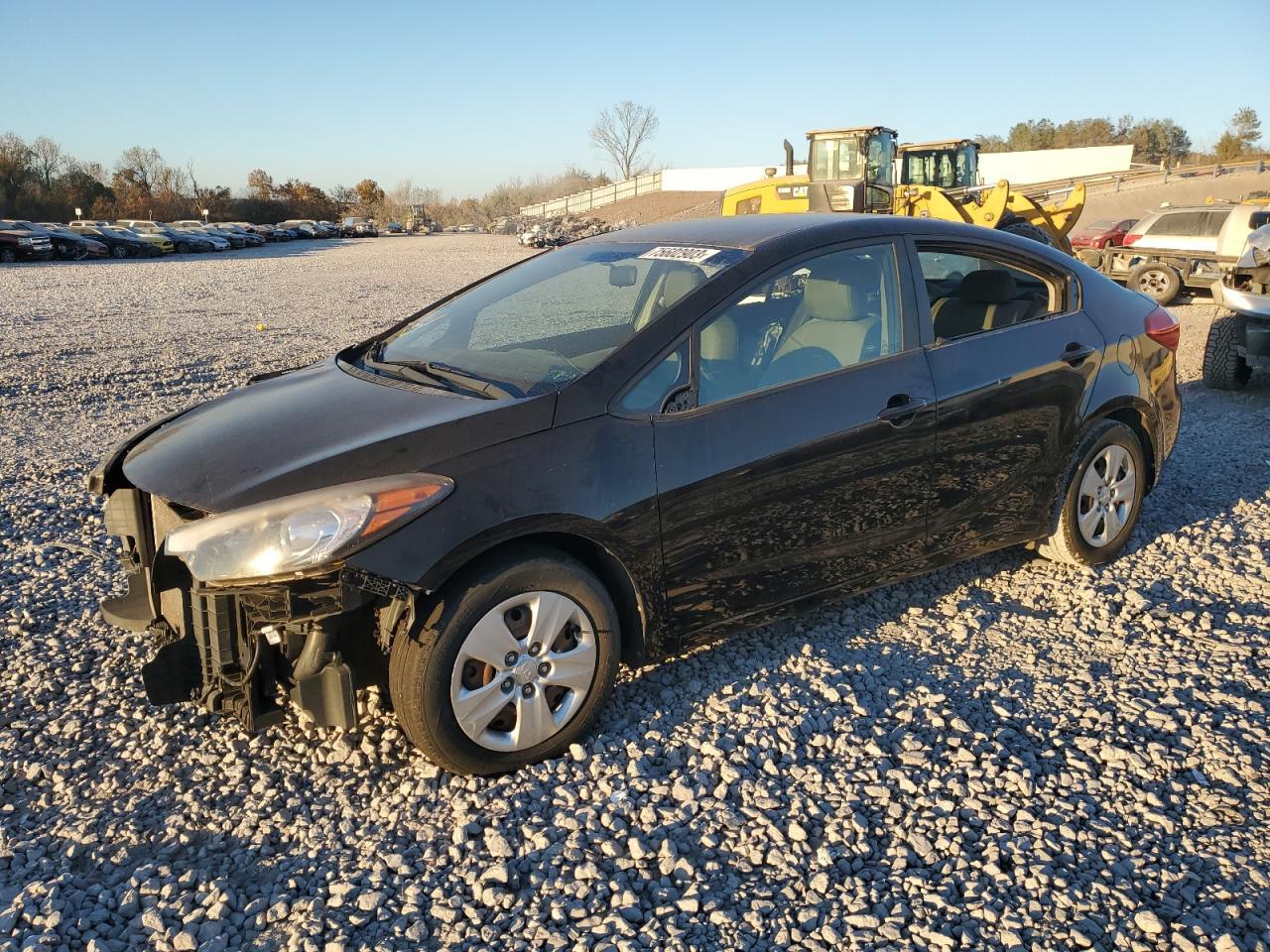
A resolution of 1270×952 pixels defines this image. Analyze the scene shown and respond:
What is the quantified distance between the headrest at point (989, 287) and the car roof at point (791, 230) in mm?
179

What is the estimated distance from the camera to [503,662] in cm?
304

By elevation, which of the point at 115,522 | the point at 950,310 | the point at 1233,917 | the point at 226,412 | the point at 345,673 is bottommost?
the point at 1233,917

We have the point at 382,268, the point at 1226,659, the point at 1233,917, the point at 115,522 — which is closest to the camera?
the point at 1233,917

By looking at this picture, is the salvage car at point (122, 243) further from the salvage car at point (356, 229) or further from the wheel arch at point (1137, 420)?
the wheel arch at point (1137, 420)

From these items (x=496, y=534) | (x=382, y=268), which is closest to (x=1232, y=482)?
(x=496, y=534)

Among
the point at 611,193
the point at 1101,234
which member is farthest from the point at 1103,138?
the point at 1101,234

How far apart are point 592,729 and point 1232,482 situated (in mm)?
4985

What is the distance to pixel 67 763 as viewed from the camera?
325 cm

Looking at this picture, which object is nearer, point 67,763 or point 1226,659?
point 67,763

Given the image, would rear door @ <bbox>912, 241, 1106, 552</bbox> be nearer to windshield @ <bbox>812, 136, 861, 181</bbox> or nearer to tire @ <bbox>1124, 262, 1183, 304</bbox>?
tire @ <bbox>1124, 262, 1183, 304</bbox>

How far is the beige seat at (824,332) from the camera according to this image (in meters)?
3.73

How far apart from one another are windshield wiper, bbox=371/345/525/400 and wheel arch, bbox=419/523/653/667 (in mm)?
507

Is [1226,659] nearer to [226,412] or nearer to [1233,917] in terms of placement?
[1233,917]

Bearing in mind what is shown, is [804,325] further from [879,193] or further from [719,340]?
[879,193]
